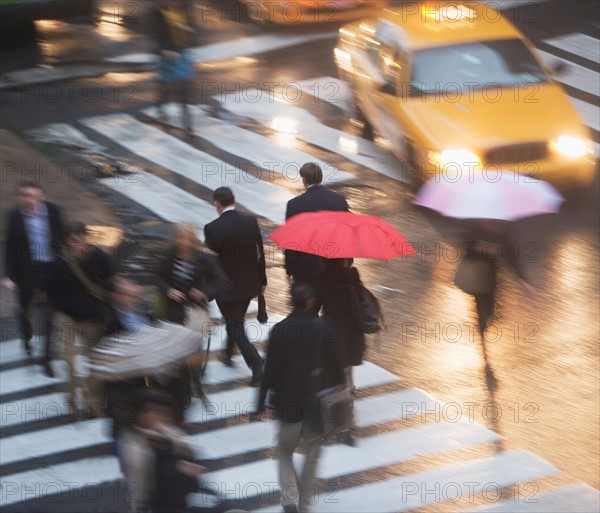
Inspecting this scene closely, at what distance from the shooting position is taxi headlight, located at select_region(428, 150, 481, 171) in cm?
1382

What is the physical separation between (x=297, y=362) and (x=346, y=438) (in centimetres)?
202

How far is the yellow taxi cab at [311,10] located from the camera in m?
20.8

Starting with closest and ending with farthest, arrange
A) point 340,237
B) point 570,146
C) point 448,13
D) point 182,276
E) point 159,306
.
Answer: point 340,237, point 159,306, point 182,276, point 570,146, point 448,13

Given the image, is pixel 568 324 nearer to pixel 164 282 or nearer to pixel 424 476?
pixel 424 476

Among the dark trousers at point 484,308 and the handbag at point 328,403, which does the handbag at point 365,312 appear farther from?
the dark trousers at point 484,308

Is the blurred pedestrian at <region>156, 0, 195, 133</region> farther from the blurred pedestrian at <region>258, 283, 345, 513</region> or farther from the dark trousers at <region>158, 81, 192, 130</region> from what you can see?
the blurred pedestrian at <region>258, 283, 345, 513</region>

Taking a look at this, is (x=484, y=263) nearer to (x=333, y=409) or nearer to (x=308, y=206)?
(x=308, y=206)

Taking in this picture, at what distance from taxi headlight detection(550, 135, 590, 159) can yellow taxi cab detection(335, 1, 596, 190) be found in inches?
0.5

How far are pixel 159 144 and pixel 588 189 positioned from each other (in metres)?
5.95

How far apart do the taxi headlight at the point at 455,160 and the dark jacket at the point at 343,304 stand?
4.78 metres

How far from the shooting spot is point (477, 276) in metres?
10.7

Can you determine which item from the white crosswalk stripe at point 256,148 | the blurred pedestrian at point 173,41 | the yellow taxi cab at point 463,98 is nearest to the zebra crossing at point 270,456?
the yellow taxi cab at point 463,98

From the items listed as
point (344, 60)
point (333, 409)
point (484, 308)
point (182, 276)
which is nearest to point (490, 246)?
point (484, 308)

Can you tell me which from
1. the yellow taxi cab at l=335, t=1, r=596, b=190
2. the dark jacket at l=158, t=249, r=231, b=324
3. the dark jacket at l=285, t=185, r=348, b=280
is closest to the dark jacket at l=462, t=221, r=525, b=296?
the dark jacket at l=285, t=185, r=348, b=280
